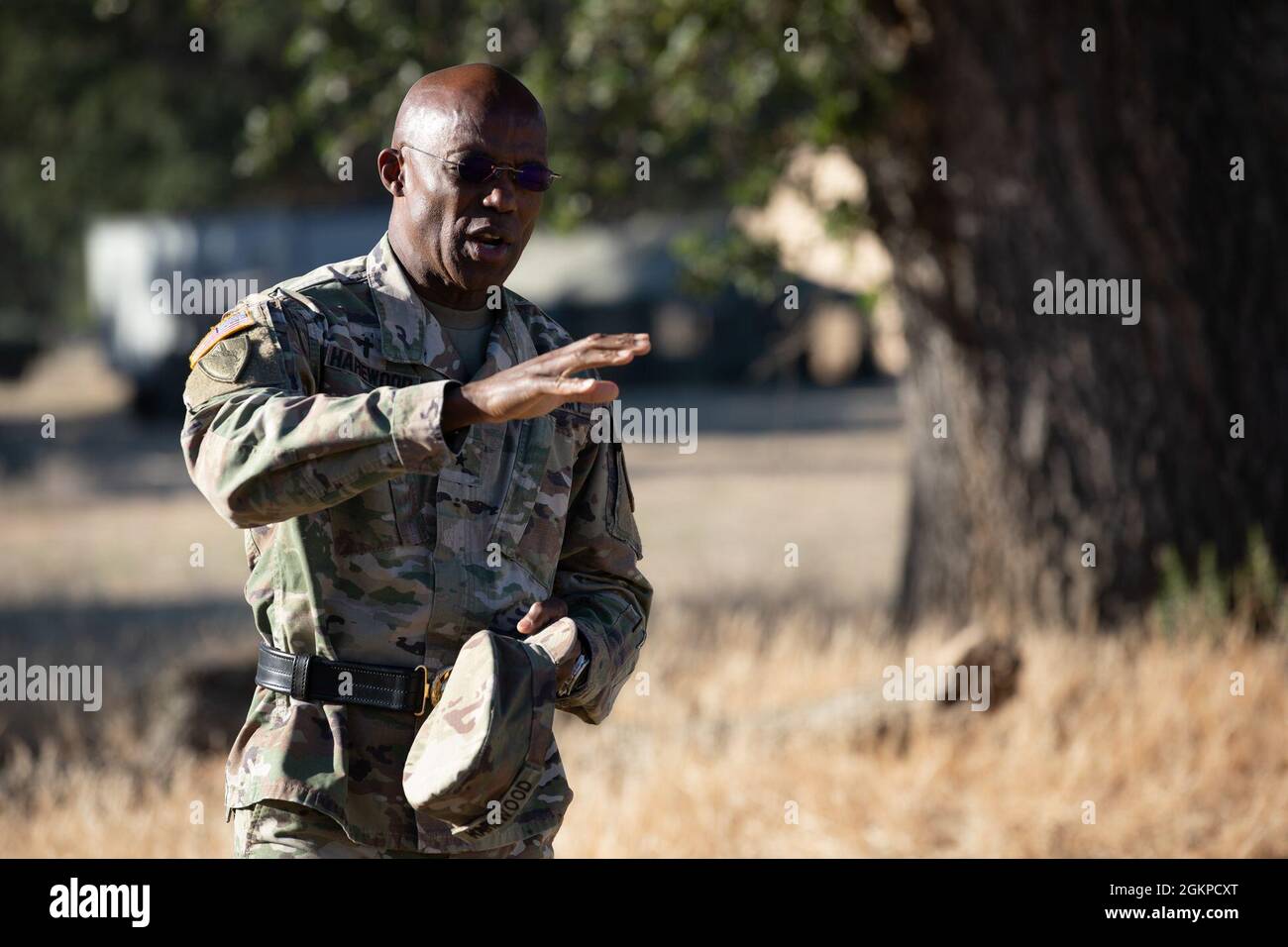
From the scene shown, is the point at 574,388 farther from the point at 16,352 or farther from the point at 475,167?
the point at 16,352

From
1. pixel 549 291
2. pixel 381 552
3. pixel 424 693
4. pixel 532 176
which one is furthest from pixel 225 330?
pixel 549 291

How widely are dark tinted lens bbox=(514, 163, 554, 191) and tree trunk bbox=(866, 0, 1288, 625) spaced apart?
4.90 m

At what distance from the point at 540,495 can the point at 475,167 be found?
1.97ft

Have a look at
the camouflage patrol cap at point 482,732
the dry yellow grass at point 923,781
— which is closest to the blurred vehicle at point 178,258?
the dry yellow grass at point 923,781

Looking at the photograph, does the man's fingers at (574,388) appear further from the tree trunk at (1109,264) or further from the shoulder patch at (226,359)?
the tree trunk at (1109,264)

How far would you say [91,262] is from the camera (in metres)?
26.6

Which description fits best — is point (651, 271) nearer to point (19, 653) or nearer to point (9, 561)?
point (9, 561)

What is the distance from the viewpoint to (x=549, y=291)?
1113 inches

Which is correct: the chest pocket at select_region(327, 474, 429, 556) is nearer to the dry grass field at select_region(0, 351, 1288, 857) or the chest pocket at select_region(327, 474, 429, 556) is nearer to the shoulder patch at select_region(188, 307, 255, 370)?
the shoulder patch at select_region(188, 307, 255, 370)

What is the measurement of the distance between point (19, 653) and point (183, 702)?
2691 mm

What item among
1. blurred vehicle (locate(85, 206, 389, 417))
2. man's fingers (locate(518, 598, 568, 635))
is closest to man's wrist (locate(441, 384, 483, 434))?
man's fingers (locate(518, 598, 568, 635))

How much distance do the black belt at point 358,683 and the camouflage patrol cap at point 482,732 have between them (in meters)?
0.11

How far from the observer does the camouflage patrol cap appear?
243cm

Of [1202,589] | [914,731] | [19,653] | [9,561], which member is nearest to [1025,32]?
[1202,589]
